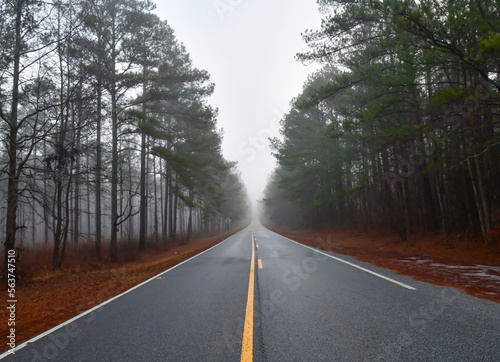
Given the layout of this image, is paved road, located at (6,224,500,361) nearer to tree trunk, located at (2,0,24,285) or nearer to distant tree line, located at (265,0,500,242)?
tree trunk, located at (2,0,24,285)

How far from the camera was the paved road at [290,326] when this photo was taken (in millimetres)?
3461

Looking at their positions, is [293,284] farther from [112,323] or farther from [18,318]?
[18,318]

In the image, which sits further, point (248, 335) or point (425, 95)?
point (425, 95)

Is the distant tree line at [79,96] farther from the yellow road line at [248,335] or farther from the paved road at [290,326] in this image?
the yellow road line at [248,335]

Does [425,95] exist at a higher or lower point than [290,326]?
higher

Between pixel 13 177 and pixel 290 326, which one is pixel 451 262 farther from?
pixel 13 177

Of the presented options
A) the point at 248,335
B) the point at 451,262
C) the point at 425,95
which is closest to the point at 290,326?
the point at 248,335

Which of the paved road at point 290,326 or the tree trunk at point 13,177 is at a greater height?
the tree trunk at point 13,177

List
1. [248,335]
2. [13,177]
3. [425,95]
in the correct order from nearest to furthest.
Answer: [248,335]
[13,177]
[425,95]

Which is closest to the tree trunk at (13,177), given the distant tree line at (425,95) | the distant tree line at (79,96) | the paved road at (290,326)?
the distant tree line at (79,96)

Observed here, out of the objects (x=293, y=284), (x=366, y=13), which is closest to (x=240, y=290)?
(x=293, y=284)

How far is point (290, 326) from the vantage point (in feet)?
14.3

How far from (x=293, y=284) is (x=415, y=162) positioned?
13.0 m

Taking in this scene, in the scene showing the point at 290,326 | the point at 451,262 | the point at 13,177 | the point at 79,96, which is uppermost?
the point at 79,96
